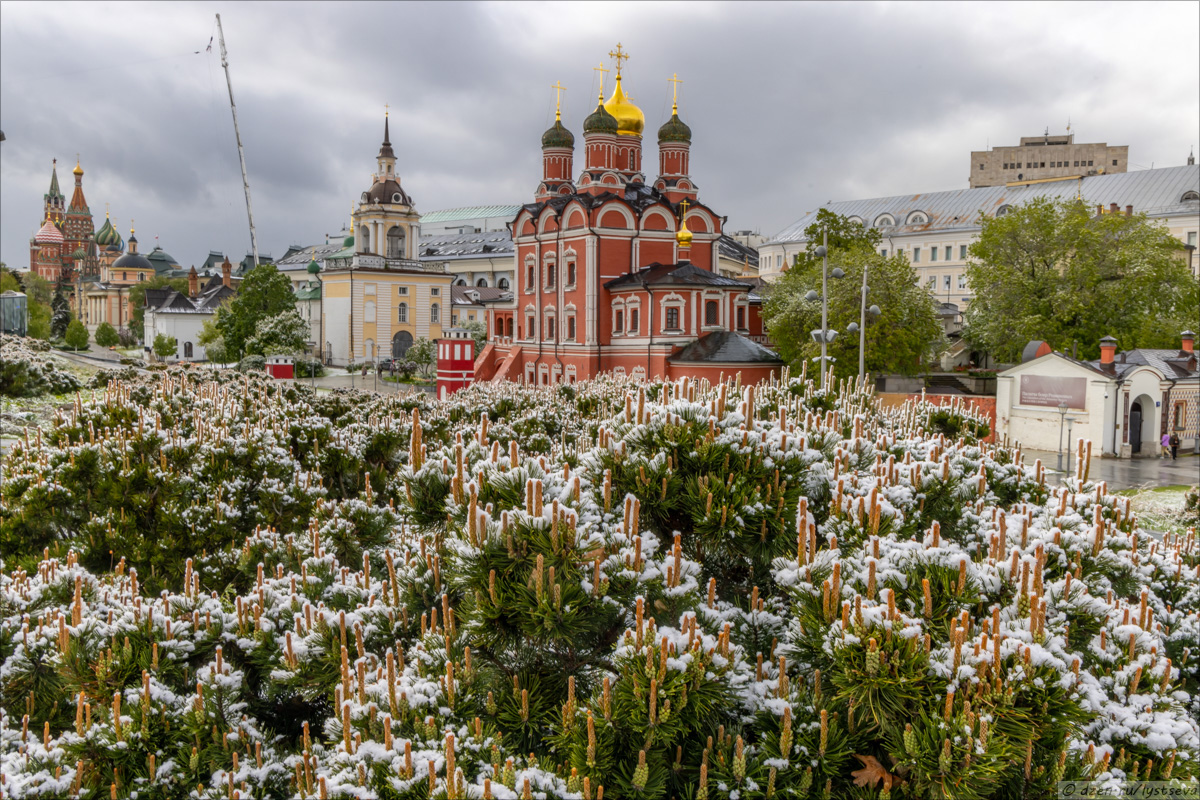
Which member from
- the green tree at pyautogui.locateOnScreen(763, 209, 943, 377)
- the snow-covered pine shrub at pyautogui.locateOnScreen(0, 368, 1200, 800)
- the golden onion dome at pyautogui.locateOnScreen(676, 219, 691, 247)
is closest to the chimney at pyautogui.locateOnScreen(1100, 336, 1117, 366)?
the green tree at pyautogui.locateOnScreen(763, 209, 943, 377)

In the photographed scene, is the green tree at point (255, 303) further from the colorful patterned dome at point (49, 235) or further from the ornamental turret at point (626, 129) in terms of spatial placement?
the colorful patterned dome at point (49, 235)

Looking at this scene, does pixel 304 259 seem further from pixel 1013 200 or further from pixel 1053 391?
pixel 1053 391

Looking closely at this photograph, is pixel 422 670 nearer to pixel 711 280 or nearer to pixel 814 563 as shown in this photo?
pixel 814 563

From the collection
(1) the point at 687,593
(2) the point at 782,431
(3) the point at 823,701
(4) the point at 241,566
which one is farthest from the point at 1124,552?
(4) the point at 241,566

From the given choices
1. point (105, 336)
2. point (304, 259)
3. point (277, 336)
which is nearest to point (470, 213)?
point (304, 259)

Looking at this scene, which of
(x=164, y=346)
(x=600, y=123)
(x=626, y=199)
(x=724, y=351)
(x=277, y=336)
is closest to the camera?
(x=724, y=351)

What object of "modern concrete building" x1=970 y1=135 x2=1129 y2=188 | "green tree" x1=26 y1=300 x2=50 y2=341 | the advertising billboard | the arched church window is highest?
"modern concrete building" x1=970 y1=135 x2=1129 y2=188

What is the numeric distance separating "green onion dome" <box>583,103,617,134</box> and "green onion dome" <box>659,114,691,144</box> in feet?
14.4

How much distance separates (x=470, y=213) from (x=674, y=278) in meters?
96.5

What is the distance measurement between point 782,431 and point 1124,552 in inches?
90.7

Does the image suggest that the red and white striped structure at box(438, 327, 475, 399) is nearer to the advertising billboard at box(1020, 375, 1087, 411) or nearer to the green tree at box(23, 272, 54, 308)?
the advertising billboard at box(1020, 375, 1087, 411)

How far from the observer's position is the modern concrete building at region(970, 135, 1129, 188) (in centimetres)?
12481

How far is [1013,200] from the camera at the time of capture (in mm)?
74938

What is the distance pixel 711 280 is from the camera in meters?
44.7
